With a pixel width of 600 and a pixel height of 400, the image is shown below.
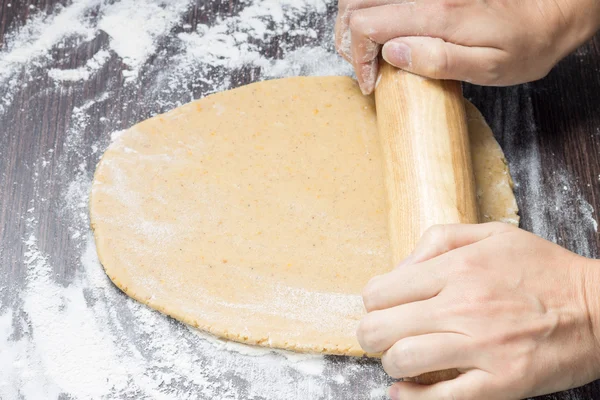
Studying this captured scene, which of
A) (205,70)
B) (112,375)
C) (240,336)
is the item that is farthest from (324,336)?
(205,70)

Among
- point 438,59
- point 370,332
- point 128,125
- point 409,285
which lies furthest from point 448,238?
point 128,125

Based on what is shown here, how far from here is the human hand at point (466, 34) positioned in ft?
5.08

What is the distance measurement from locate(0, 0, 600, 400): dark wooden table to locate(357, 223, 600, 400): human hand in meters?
0.47

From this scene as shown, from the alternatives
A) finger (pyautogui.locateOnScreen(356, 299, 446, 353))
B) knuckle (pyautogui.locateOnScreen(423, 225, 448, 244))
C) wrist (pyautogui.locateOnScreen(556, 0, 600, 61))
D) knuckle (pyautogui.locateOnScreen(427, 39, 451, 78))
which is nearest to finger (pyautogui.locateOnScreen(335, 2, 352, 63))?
knuckle (pyautogui.locateOnScreen(427, 39, 451, 78))

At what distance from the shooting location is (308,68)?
6.38 feet

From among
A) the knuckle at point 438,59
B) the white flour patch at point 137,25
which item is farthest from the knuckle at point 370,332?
the white flour patch at point 137,25

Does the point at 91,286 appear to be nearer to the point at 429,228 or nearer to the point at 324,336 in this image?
the point at 324,336

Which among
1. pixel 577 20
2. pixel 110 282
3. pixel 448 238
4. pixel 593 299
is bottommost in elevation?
pixel 110 282

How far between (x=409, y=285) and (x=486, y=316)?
14 cm

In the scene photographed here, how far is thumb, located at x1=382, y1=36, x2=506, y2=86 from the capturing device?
153 cm

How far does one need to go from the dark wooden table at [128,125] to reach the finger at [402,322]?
629 millimetres

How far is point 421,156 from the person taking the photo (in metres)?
1.47

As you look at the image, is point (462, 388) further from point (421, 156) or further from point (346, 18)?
point (346, 18)

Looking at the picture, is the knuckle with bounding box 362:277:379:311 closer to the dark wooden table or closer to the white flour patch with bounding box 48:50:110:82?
the dark wooden table
